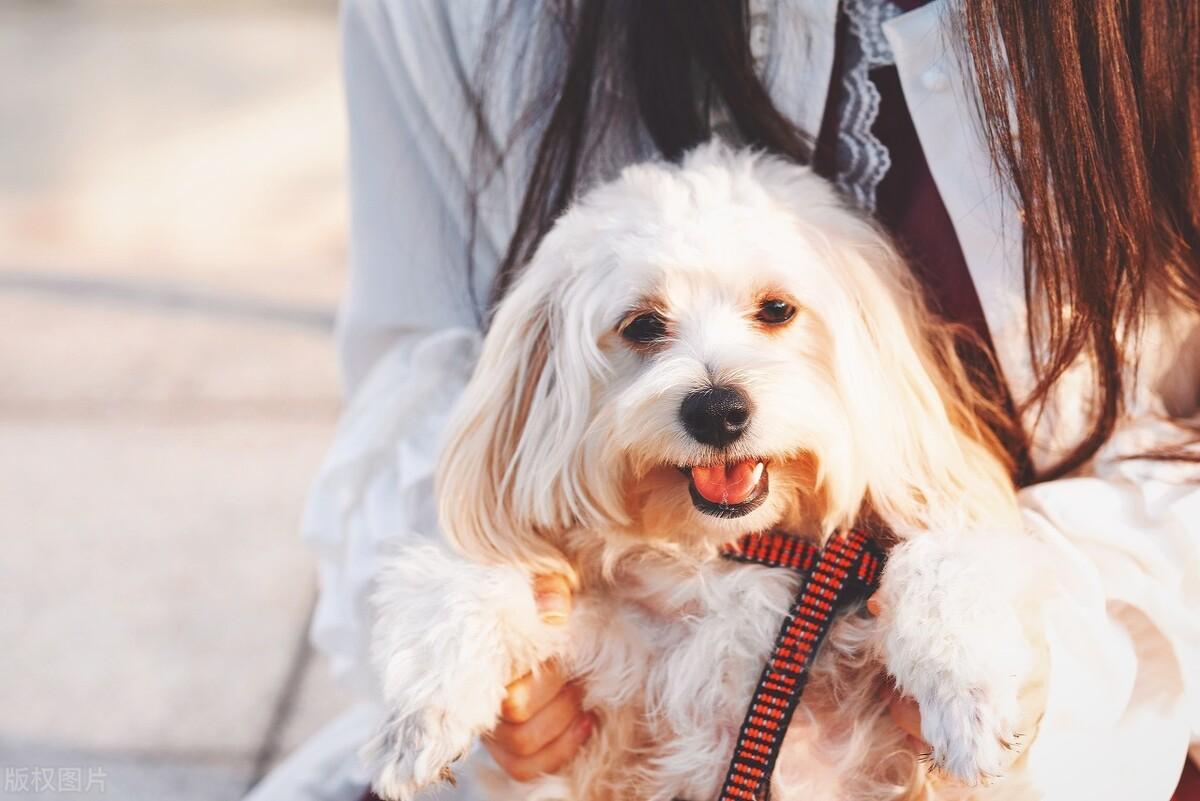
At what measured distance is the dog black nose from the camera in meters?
1.33

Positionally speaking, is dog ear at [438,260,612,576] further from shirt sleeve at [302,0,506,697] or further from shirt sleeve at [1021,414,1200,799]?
shirt sleeve at [1021,414,1200,799]

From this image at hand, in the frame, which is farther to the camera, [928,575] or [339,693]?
[339,693]

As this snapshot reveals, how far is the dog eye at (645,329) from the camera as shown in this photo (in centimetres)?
148

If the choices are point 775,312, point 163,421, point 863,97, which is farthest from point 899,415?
point 163,421

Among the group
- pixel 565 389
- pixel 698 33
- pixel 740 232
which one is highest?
pixel 698 33

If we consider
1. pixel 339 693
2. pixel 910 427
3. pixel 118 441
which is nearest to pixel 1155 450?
pixel 910 427

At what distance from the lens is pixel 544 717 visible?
1494mm

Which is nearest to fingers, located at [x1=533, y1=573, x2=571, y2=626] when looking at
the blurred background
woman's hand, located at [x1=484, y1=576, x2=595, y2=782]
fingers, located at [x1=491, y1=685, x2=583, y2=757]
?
woman's hand, located at [x1=484, y1=576, x2=595, y2=782]

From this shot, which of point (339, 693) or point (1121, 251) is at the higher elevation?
point (1121, 251)

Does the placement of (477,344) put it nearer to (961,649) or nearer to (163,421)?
(961,649)

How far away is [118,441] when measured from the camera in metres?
→ 3.52

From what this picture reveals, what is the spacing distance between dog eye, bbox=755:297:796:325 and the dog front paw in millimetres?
315

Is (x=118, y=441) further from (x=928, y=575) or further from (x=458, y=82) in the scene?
(x=928, y=575)

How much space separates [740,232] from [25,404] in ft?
9.70
